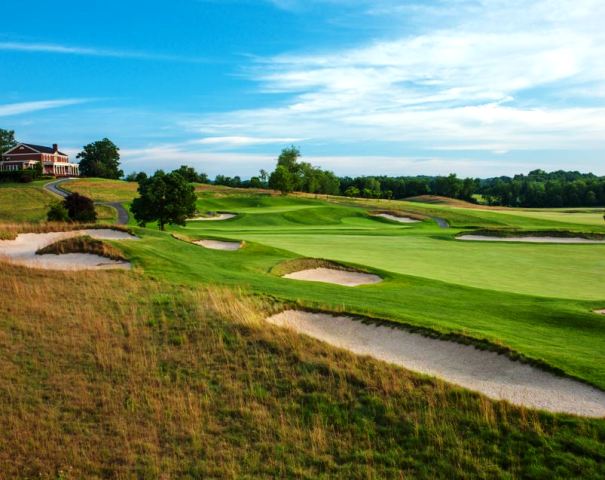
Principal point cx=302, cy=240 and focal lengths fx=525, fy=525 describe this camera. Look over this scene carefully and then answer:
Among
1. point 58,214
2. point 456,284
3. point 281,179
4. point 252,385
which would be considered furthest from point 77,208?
point 281,179

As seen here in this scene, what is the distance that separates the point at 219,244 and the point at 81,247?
338 inches

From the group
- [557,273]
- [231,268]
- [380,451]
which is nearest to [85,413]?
[380,451]

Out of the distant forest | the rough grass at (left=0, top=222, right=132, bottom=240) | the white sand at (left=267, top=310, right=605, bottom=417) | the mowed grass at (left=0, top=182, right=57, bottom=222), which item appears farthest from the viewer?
the distant forest

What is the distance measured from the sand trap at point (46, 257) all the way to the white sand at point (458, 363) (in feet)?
27.8


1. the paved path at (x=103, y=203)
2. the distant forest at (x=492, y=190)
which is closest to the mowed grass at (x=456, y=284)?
the paved path at (x=103, y=203)

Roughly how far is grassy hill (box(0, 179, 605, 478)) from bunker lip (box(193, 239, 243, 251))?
8704mm

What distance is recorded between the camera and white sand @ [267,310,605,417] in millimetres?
8234

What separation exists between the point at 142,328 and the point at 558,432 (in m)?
8.33

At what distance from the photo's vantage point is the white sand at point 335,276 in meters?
19.3

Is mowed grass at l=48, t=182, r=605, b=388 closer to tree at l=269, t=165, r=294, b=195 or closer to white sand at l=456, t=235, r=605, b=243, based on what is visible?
white sand at l=456, t=235, r=605, b=243

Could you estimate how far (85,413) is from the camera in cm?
809

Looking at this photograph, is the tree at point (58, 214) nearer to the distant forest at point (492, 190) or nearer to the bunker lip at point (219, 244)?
the bunker lip at point (219, 244)

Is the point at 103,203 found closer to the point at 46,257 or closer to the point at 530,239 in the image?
the point at 46,257

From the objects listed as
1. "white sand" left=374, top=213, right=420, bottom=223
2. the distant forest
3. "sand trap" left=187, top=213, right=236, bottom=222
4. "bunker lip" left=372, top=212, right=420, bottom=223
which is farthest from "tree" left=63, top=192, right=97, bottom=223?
the distant forest
